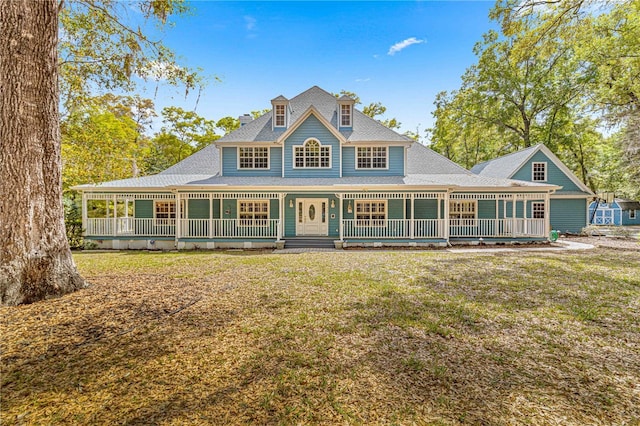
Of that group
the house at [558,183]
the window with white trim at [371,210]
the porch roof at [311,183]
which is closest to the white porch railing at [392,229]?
the window with white trim at [371,210]

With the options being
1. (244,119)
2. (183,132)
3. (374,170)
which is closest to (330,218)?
(374,170)

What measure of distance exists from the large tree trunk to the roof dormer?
12.1 metres

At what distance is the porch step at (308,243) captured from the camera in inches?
512

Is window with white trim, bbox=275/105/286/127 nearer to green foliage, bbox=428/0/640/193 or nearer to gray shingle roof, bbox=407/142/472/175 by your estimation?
gray shingle roof, bbox=407/142/472/175

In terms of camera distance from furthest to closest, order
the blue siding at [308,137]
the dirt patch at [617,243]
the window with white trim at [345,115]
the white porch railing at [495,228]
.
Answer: the window with white trim at [345,115], the blue siding at [308,137], the white porch railing at [495,228], the dirt patch at [617,243]

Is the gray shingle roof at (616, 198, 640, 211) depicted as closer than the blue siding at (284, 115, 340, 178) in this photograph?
No

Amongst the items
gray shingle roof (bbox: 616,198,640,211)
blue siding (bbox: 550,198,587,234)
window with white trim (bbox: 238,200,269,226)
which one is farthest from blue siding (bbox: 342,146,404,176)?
gray shingle roof (bbox: 616,198,640,211)

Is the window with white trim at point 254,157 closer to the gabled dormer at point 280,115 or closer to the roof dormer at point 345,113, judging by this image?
the gabled dormer at point 280,115

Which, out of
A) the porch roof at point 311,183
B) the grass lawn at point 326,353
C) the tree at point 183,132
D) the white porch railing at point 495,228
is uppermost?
the tree at point 183,132

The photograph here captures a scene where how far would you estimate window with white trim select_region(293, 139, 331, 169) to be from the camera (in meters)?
14.7

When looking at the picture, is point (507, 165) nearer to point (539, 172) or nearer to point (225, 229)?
point (539, 172)

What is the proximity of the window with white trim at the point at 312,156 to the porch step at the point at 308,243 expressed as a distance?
3974 mm

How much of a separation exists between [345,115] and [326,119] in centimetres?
141

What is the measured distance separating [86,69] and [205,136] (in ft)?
57.3
